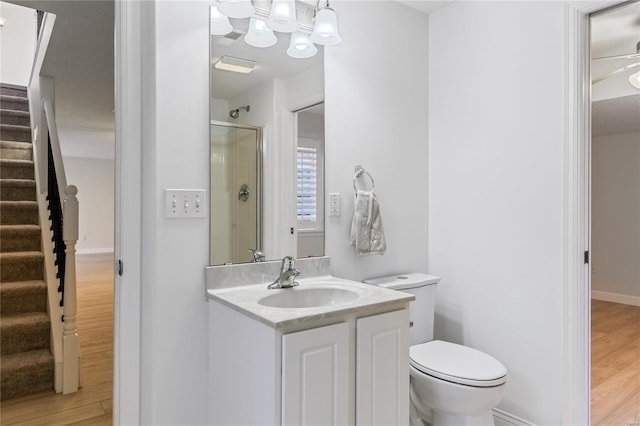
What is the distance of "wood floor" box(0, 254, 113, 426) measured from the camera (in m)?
2.21

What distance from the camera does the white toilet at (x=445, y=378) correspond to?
164cm

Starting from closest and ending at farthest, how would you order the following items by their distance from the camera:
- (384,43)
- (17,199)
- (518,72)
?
(518,72), (384,43), (17,199)

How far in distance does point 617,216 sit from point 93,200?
973 cm

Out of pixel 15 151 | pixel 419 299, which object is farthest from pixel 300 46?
pixel 15 151

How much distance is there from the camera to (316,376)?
1.31 metres

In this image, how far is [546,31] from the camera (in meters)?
1.91

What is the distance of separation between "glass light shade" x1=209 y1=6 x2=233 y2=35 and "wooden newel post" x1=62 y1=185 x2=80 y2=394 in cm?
153

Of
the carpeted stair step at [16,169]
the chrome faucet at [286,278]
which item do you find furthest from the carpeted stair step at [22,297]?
the chrome faucet at [286,278]

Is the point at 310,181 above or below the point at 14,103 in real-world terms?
below

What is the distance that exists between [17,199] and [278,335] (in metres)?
3.34

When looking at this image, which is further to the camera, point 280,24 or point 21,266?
point 21,266

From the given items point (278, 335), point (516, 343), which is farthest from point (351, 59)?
point (516, 343)

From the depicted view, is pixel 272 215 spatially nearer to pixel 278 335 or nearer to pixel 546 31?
pixel 278 335

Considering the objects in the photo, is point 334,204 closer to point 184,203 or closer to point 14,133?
point 184,203
